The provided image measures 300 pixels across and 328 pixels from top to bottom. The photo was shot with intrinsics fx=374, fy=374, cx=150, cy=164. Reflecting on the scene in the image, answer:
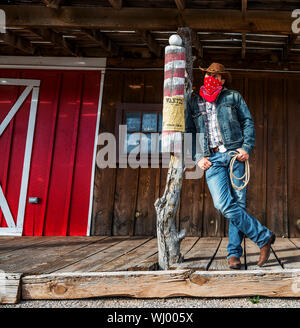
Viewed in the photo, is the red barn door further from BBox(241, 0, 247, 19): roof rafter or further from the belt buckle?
the belt buckle

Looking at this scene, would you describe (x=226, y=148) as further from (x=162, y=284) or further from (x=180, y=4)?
(x=180, y=4)

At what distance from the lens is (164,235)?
3252 mm

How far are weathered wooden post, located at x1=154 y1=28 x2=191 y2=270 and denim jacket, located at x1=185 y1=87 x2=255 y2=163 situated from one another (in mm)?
164

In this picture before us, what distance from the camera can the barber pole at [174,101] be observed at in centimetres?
332

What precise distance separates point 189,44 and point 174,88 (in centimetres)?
66

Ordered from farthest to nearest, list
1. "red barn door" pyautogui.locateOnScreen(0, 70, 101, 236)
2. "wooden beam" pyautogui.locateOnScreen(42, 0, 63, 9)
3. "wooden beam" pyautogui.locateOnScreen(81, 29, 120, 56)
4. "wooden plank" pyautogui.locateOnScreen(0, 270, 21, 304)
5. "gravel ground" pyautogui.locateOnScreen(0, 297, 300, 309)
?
"red barn door" pyautogui.locateOnScreen(0, 70, 101, 236)
"wooden beam" pyautogui.locateOnScreen(81, 29, 120, 56)
"wooden beam" pyautogui.locateOnScreen(42, 0, 63, 9)
"wooden plank" pyautogui.locateOnScreen(0, 270, 21, 304)
"gravel ground" pyautogui.locateOnScreen(0, 297, 300, 309)

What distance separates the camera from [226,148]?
3309 mm

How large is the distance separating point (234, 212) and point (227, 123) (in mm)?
780

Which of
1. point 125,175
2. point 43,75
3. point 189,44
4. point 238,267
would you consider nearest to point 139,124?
point 125,175

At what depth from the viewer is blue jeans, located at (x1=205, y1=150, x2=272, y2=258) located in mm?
3156

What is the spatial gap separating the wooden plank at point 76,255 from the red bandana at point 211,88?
1963 millimetres

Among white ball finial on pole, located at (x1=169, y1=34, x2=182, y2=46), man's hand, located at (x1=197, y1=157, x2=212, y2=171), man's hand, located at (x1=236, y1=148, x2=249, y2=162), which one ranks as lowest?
man's hand, located at (x1=197, y1=157, x2=212, y2=171)

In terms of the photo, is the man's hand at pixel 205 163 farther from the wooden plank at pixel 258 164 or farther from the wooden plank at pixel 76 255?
the wooden plank at pixel 258 164

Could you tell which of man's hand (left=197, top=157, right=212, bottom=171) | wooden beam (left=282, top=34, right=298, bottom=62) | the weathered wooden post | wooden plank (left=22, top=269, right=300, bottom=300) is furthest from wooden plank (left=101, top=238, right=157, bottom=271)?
wooden beam (left=282, top=34, right=298, bottom=62)
